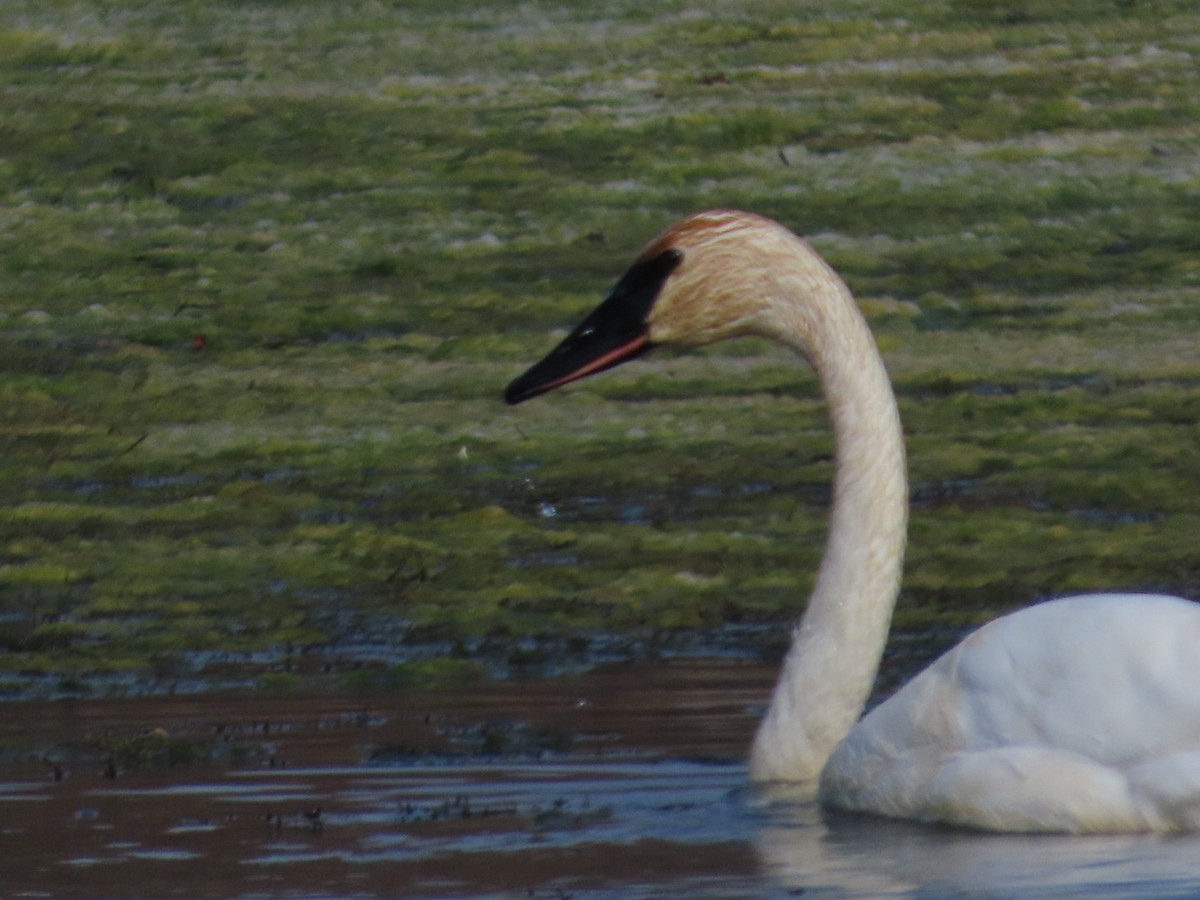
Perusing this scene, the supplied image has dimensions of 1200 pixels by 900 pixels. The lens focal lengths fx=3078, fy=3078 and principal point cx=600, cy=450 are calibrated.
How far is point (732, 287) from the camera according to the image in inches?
249

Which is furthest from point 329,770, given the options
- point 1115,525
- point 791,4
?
point 791,4

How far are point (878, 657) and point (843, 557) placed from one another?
211mm

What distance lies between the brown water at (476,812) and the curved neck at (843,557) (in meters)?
0.18

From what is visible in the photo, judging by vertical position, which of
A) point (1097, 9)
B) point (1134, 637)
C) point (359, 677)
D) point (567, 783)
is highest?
point (1134, 637)

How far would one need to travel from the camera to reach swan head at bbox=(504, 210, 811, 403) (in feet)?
20.7

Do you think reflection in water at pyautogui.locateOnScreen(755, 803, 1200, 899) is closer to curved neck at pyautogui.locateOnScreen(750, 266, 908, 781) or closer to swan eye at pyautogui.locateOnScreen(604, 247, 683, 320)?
curved neck at pyautogui.locateOnScreen(750, 266, 908, 781)

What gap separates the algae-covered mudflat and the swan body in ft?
4.77

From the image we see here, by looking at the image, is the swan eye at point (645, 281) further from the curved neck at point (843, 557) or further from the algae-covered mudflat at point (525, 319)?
the algae-covered mudflat at point (525, 319)

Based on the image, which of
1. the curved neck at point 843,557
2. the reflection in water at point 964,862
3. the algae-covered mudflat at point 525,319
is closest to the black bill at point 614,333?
the curved neck at point 843,557

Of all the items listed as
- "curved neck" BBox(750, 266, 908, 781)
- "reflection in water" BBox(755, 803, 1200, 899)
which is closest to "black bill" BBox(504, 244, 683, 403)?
"curved neck" BBox(750, 266, 908, 781)

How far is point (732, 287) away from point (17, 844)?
183cm

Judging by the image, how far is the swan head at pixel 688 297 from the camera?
6.31 meters

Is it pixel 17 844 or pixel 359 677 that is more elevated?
pixel 17 844

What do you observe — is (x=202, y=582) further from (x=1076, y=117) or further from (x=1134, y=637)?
(x=1076, y=117)
